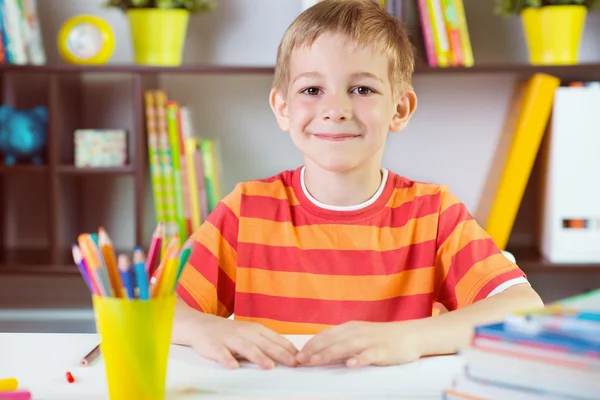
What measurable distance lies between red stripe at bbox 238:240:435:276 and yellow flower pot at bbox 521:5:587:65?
106 cm

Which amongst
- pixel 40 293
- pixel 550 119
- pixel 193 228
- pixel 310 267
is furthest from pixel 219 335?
pixel 40 293

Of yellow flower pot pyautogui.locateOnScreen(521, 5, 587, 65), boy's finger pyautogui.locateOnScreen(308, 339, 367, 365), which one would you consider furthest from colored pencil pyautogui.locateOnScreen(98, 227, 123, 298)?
yellow flower pot pyautogui.locateOnScreen(521, 5, 587, 65)

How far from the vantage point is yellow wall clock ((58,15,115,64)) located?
2176 mm

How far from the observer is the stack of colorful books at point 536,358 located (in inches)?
20.4

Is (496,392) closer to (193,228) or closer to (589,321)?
(589,321)

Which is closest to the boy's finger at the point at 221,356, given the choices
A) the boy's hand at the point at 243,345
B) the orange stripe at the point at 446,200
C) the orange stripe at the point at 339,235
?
the boy's hand at the point at 243,345

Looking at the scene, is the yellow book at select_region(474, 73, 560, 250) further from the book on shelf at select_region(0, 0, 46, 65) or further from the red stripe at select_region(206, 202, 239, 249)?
the book on shelf at select_region(0, 0, 46, 65)

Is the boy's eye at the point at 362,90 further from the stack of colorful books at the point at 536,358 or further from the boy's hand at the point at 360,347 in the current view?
the stack of colorful books at the point at 536,358

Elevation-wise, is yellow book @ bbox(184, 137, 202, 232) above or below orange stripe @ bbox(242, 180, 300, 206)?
below

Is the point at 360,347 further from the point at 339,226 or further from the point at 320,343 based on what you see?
the point at 339,226

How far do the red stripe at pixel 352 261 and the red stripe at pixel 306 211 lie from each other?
0.05 meters

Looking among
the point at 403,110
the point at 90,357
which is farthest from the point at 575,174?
the point at 90,357

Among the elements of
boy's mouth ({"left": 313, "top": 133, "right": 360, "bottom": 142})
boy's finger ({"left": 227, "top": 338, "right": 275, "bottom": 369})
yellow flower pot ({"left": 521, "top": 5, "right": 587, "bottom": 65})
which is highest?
yellow flower pot ({"left": 521, "top": 5, "right": 587, "bottom": 65})

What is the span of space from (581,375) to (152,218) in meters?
1.97
